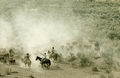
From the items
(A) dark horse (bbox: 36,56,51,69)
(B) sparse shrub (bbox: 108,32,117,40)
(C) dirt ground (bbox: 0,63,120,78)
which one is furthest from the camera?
(B) sparse shrub (bbox: 108,32,117,40)

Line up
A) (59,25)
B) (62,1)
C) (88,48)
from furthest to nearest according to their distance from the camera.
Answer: (62,1)
(59,25)
(88,48)

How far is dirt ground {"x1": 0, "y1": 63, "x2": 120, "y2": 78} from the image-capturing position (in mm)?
20333

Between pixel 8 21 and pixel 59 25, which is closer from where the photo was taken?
pixel 59 25

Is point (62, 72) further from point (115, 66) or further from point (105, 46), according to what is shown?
point (105, 46)

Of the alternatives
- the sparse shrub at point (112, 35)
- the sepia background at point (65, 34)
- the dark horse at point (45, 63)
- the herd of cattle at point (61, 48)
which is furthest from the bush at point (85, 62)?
the sparse shrub at point (112, 35)

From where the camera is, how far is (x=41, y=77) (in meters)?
20.1

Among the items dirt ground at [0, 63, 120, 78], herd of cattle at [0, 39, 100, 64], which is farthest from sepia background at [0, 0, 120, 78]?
herd of cattle at [0, 39, 100, 64]

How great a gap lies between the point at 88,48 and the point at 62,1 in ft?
119

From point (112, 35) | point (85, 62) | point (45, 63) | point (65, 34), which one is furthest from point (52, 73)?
point (65, 34)

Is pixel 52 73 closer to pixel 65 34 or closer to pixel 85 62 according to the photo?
pixel 85 62

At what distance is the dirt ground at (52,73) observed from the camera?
2033 cm

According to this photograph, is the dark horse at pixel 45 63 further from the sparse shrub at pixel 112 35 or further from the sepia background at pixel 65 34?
the sparse shrub at pixel 112 35

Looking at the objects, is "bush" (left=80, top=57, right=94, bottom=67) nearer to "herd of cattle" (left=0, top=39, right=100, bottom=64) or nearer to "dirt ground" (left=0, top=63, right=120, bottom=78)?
"dirt ground" (left=0, top=63, right=120, bottom=78)

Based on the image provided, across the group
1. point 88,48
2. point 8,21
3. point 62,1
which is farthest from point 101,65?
point 62,1
